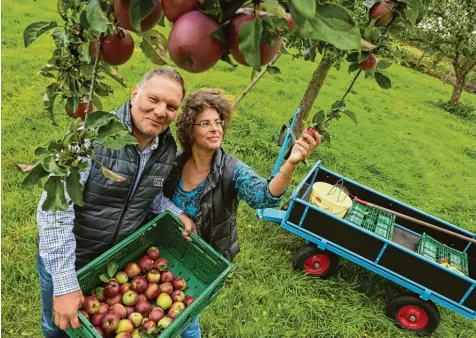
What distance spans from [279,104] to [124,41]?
606 cm

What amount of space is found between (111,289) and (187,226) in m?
0.44

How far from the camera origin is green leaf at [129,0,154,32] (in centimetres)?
40

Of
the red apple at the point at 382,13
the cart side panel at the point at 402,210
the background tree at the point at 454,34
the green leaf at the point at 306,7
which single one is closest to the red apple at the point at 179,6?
the green leaf at the point at 306,7

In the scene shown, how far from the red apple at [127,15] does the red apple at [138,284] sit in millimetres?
1598

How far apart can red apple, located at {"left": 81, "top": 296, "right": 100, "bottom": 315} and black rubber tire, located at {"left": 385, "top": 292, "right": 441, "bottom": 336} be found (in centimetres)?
220

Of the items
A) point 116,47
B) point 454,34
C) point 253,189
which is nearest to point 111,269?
point 253,189

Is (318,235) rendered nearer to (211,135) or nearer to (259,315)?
(259,315)

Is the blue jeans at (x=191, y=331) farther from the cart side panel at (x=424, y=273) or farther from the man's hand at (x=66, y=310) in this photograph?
the cart side panel at (x=424, y=273)

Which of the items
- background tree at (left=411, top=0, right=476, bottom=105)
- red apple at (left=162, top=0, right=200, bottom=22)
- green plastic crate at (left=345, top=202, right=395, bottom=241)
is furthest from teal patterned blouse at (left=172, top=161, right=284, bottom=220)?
background tree at (left=411, top=0, right=476, bottom=105)

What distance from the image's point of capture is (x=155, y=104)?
1466 mm

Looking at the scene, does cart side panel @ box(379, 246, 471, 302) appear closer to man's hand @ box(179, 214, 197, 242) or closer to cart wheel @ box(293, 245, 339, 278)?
cart wheel @ box(293, 245, 339, 278)

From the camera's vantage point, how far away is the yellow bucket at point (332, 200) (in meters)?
3.03

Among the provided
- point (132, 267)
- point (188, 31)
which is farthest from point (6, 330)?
point (188, 31)

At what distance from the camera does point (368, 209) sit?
3537 millimetres
